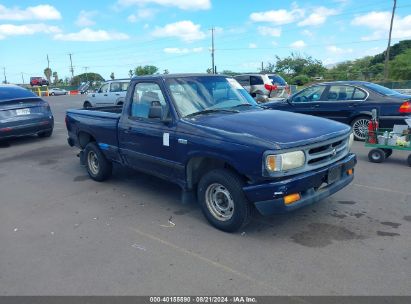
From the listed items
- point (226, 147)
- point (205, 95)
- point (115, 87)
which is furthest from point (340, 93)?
point (115, 87)

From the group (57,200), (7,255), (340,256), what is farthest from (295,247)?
(57,200)

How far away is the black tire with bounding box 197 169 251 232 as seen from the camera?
399 cm

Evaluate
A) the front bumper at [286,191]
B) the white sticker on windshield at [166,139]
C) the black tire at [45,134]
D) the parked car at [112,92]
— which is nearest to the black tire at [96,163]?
the white sticker on windshield at [166,139]

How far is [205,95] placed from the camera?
5.01 meters

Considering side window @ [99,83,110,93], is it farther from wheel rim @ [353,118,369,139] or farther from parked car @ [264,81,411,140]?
wheel rim @ [353,118,369,139]

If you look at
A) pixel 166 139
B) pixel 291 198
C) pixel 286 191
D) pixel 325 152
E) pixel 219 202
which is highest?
pixel 166 139

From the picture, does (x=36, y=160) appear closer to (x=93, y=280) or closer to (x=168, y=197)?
(x=168, y=197)

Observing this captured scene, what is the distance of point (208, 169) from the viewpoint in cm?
457

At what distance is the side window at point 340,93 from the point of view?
31.7 ft

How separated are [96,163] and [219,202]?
10.0ft

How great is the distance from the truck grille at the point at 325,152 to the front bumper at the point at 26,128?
879cm

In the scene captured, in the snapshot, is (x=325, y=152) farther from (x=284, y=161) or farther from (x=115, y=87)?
(x=115, y=87)

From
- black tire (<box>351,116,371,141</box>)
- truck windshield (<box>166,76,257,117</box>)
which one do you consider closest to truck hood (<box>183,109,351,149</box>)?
truck windshield (<box>166,76,257,117</box>)

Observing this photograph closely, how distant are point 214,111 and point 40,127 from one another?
25.4 ft
